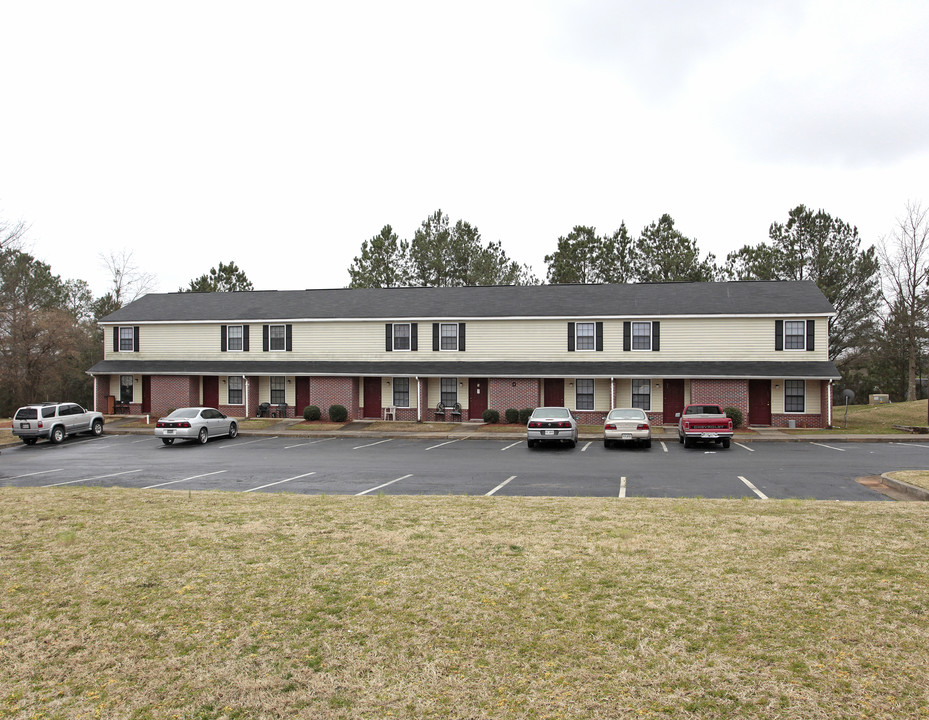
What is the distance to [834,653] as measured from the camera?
4.51 metres

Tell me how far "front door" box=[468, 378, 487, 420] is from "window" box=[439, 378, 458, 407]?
0.79 m

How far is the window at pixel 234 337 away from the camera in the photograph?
38219mm

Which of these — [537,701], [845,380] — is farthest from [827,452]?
[845,380]

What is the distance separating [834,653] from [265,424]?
1235 inches

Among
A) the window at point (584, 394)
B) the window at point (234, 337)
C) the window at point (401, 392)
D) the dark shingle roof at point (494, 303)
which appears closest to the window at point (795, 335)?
the dark shingle roof at point (494, 303)

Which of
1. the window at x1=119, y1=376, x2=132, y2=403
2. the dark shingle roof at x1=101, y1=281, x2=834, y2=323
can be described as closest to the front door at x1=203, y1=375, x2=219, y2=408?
the dark shingle roof at x1=101, y1=281, x2=834, y2=323

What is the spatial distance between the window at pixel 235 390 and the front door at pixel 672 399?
23478 mm

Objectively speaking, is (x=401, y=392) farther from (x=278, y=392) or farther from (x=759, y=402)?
(x=759, y=402)

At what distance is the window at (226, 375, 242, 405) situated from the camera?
3706 cm

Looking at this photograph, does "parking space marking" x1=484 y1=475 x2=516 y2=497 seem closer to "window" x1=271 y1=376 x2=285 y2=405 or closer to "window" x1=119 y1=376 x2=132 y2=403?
"window" x1=271 y1=376 x2=285 y2=405

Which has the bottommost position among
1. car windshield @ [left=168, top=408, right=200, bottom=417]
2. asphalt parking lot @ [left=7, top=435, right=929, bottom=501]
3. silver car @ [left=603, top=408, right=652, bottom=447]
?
asphalt parking lot @ [left=7, top=435, right=929, bottom=501]

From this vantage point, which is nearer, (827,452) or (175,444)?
(827,452)

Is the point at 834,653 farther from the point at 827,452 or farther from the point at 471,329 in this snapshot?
the point at 471,329

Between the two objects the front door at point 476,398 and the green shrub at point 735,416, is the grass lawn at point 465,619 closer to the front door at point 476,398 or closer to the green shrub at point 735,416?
the green shrub at point 735,416
